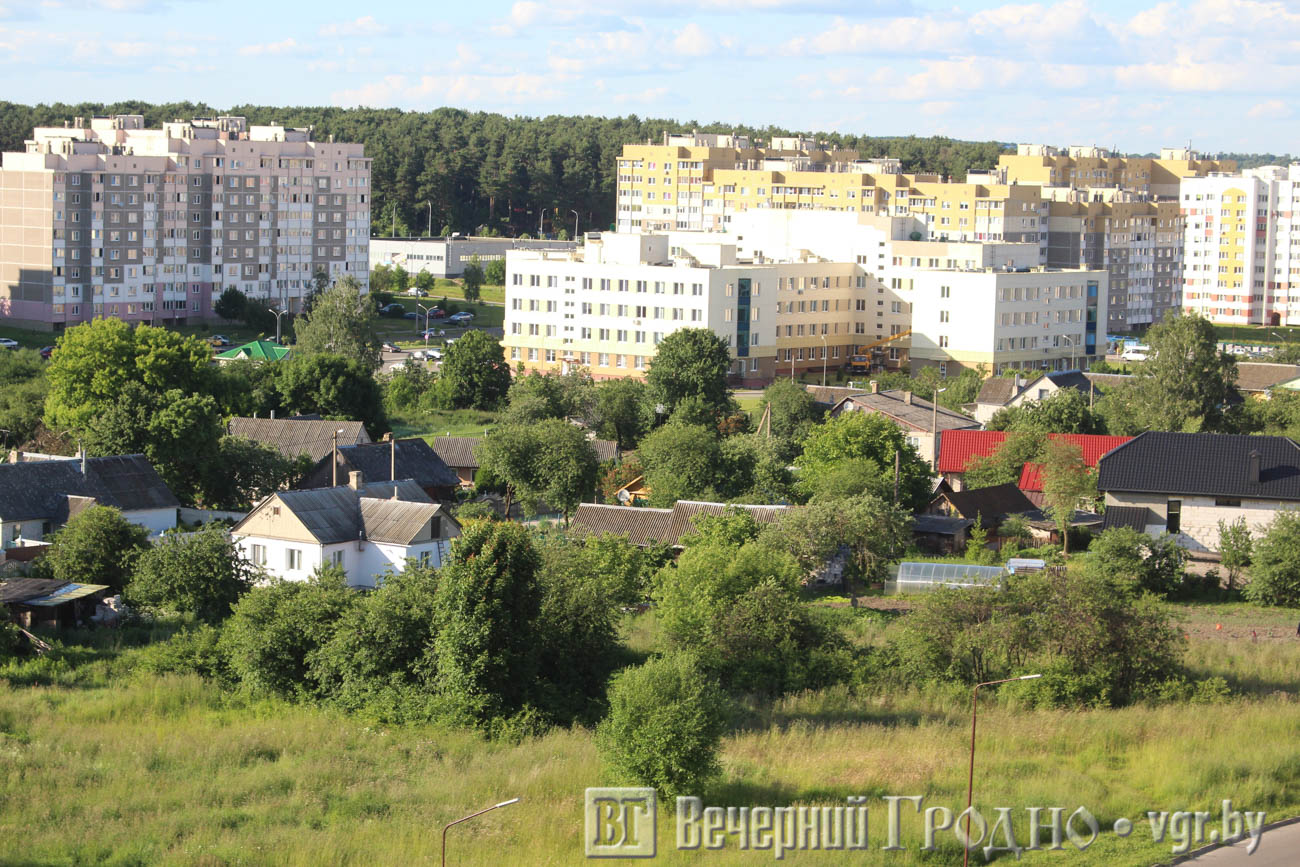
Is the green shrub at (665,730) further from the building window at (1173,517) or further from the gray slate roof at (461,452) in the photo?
the gray slate roof at (461,452)

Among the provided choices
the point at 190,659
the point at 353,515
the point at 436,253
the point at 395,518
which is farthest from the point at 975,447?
the point at 436,253

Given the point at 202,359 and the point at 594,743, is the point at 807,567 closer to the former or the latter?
the point at 594,743

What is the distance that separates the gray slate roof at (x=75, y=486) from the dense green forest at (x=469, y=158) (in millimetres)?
82999

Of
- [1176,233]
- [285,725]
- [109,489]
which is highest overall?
[1176,233]

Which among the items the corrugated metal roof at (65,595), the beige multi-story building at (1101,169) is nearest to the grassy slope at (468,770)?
the corrugated metal roof at (65,595)

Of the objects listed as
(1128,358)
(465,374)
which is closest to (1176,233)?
(1128,358)

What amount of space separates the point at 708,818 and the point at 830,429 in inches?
832

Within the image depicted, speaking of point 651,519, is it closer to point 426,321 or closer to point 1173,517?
point 1173,517

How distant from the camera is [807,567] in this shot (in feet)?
105

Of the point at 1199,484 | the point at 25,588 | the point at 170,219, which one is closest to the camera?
the point at 25,588

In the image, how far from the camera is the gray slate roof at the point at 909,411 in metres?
45.6

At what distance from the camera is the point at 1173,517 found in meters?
35.3

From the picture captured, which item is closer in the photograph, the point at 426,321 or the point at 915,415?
the point at 915,415

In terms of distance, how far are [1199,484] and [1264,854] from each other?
1788cm
